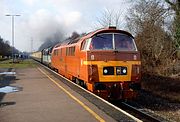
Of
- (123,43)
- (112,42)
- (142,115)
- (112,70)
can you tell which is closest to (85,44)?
(112,42)

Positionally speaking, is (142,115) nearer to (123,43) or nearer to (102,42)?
(123,43)

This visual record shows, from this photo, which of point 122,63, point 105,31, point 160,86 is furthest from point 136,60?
point 160,86

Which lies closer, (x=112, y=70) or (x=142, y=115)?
(x=142, y=115)

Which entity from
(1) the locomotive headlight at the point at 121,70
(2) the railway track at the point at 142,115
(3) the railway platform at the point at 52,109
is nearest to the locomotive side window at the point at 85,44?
(1) the locomotive headlight at the point at 121,70

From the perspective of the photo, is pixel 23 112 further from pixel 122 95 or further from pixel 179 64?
pixel 179 64

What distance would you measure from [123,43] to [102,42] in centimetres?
87

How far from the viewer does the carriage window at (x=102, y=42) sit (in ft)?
52.2

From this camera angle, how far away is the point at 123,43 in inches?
635

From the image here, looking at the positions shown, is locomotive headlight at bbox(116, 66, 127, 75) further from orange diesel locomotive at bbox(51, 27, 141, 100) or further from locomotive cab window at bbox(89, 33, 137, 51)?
locomotive cab window at bbox(89, 33, 137, 51)

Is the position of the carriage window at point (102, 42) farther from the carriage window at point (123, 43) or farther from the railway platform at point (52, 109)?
the railway platform at point (52, 109)

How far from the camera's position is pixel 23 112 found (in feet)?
37.2

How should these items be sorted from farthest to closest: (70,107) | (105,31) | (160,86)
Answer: (160,86), (105,31), (70,107)

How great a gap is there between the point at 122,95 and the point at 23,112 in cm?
522

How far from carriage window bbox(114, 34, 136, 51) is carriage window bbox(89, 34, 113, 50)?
250mm
